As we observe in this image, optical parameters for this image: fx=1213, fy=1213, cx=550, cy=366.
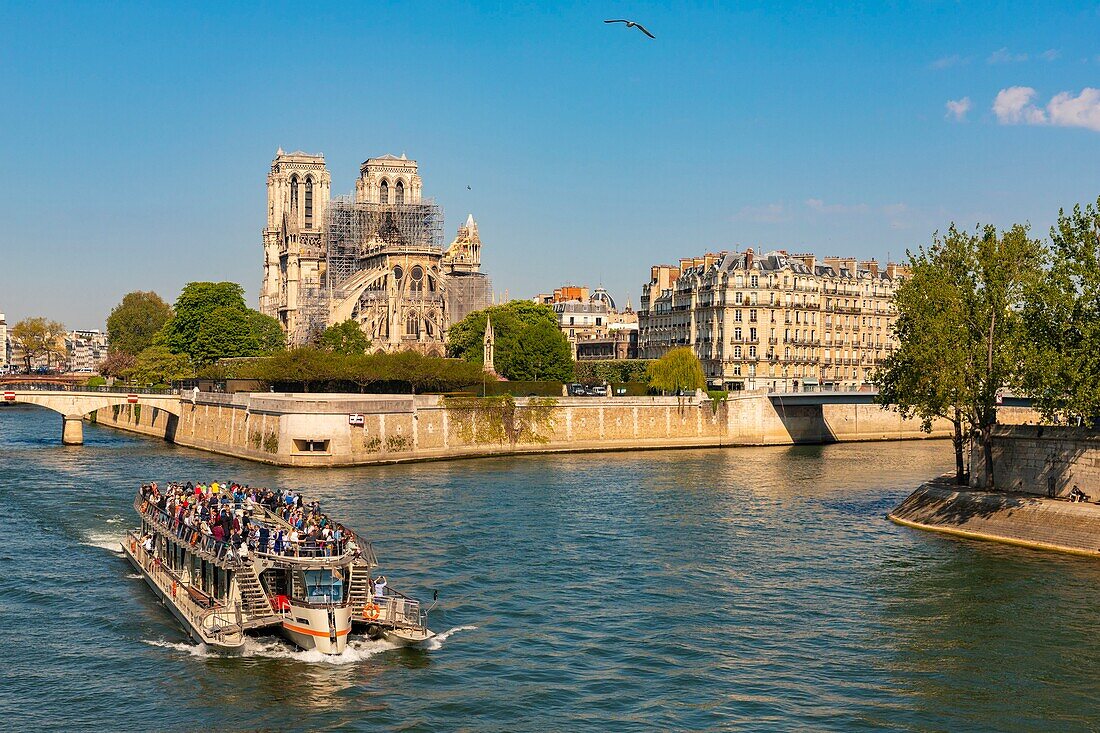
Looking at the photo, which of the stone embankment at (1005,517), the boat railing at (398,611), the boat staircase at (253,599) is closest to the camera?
the boat staircase at (253,599)

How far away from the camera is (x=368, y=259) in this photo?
484ft

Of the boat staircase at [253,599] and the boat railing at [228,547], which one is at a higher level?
the boat railing at [228,547]

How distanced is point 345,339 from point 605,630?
90923 millimetres

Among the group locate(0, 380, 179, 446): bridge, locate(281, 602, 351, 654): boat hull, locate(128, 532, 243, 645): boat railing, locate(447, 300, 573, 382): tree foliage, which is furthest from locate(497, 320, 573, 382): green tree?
locate(281, 602, 351, 654): boat hull

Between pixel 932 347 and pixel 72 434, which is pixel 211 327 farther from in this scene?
pixel 932 347

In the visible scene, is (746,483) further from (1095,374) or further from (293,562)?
(293,562)

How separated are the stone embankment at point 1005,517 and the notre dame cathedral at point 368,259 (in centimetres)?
8168

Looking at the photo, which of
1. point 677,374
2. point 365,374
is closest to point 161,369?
point 365,374

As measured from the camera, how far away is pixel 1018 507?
144 ft

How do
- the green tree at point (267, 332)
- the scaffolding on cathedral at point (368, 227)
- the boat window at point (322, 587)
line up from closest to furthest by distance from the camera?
the boat window at point (322, 587) → the green tree at point (267, 332) → the scaffolding on cathedral at point (368, 227)

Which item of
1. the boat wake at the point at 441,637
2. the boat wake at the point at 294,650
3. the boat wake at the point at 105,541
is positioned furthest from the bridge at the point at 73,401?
the boat wake at the point at 441,637

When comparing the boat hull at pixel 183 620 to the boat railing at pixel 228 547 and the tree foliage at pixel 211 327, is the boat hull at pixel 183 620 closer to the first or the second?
the boat railing at pixel 228 547

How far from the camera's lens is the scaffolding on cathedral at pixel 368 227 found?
155125mm

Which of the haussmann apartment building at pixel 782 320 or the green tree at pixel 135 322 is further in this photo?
the green tree at pixel 135 322
